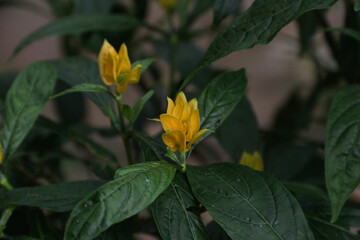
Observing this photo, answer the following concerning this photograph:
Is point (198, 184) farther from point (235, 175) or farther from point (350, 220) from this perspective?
point (350, 220)

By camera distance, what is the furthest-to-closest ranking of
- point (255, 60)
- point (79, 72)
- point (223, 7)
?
point (255, 60) → point (79, 72) → point (223, 7)

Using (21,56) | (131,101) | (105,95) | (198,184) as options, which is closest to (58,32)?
(105,95)

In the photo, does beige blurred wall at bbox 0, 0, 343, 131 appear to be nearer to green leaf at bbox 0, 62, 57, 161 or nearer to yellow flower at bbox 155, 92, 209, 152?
green leaf at bbox 0, 62, 57, 161

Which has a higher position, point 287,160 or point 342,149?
point 342,149

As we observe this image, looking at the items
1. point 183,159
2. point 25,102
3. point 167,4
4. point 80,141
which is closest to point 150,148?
point 183,159

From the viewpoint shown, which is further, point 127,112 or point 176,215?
point 127,112

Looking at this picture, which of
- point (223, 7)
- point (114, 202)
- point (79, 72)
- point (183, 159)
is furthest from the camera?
point (79, 72)

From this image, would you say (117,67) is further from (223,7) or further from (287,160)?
(287,160)

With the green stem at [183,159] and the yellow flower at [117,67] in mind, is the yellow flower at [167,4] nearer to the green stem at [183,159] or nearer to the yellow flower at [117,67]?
the yellow flower at [117,67]
